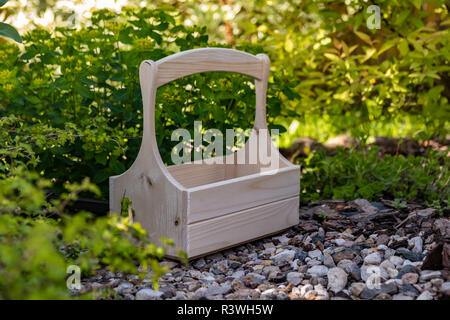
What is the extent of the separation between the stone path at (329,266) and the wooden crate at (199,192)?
90 millimetres

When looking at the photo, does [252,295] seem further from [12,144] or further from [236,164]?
[12,144]

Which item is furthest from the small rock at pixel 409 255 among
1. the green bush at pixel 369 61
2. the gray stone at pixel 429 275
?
the green bush at pixel 369 61

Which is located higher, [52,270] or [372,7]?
[372,7]

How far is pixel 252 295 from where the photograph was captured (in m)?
1.92

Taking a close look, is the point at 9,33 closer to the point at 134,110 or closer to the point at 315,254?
the point at 134,110

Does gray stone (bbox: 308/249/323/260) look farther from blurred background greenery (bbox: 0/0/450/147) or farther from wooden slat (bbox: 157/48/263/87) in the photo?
blurred background greenery (bbox: 0/0/450/147)

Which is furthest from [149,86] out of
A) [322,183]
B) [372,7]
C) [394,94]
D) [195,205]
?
[394,94]

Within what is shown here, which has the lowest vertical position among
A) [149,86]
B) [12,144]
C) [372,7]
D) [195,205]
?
[195,205]

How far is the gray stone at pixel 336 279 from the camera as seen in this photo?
6.43ft

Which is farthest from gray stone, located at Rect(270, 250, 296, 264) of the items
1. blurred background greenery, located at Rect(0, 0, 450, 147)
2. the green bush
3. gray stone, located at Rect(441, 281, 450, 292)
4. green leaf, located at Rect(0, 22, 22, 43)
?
green leaf, located at Rect(0, 22, 22, 43)

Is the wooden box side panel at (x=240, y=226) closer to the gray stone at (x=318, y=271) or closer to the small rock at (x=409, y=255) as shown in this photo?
the gray stone at (x=318, y=271)

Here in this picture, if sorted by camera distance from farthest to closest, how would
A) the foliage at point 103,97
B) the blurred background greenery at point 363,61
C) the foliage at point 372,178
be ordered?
the blurred background greenery at point 363,61 → the foliage at point 372,178 → the foliage at point 103,97

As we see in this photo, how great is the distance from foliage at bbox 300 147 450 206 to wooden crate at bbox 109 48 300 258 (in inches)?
23.7
